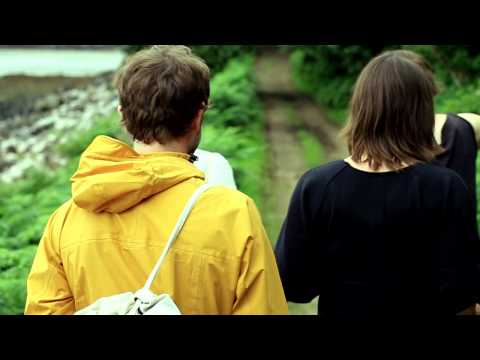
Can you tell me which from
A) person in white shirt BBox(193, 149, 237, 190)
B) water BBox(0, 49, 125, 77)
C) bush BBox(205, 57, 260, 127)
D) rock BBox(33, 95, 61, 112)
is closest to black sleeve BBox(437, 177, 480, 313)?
person in white shirt BBox(193, 149, 237, 190)

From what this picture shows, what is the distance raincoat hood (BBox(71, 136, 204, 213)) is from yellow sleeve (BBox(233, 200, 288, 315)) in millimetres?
280

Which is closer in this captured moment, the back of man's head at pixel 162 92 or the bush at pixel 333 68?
the back of man's head at pixel 162 92

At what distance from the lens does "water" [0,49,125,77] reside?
33.7 metres

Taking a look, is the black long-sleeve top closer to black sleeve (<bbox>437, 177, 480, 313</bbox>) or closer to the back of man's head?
black sleeve (<bbox>437, 177, 480, 313</bbox>)

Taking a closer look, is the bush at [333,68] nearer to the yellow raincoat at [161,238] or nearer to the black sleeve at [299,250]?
the black sleeve at [299,250]

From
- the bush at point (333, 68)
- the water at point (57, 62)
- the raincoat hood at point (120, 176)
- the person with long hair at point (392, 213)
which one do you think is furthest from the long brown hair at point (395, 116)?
the water at point (57, 62)

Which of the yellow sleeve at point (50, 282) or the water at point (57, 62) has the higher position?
the yellow sleeve at point (50, 282)

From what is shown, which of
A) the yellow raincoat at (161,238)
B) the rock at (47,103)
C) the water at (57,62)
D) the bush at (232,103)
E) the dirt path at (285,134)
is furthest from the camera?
the water at (57,62)

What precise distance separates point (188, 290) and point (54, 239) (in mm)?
488

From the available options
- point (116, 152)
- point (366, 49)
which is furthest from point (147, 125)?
point (366, 49)

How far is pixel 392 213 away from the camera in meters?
2.52

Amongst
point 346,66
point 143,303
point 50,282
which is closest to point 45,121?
point 346,66

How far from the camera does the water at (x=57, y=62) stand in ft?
111
